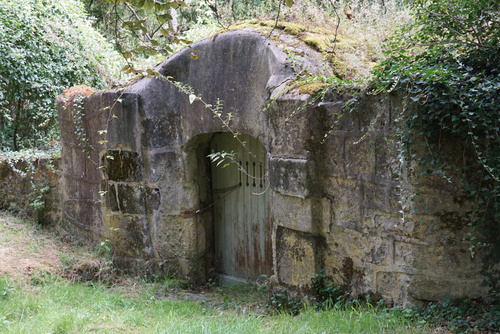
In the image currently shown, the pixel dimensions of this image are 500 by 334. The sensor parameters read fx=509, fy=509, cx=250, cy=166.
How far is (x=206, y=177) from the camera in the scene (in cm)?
641

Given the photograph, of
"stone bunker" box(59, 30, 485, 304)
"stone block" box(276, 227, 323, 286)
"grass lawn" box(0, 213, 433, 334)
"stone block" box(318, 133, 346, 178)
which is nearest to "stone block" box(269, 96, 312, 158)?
"stone bunker" box(59, 30, 485, 304)

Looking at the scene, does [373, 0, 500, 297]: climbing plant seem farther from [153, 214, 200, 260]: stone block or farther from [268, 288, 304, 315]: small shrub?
[153, 214, 200, 260]: stone block

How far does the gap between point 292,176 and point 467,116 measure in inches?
65.0

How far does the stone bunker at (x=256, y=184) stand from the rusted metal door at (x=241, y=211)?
17 millimetres

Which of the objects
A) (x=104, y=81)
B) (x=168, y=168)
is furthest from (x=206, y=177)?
(x=104, y=81)

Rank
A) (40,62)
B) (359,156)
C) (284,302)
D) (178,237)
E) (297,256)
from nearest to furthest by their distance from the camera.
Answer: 1. (359,156)
2. (297,256)
3. (284,302)
4. (178,237)
5. (40,62)

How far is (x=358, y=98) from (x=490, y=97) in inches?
40.4

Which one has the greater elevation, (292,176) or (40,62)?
(40,62)

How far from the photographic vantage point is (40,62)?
1030cm

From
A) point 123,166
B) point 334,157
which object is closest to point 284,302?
point 334,157

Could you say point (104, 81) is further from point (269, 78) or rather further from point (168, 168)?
point (269, 78)

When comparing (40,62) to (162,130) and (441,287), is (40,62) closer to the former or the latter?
(162,130)

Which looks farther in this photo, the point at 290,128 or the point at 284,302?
the point at 284,302

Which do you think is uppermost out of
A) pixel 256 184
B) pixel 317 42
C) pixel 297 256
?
pixel 317 42
